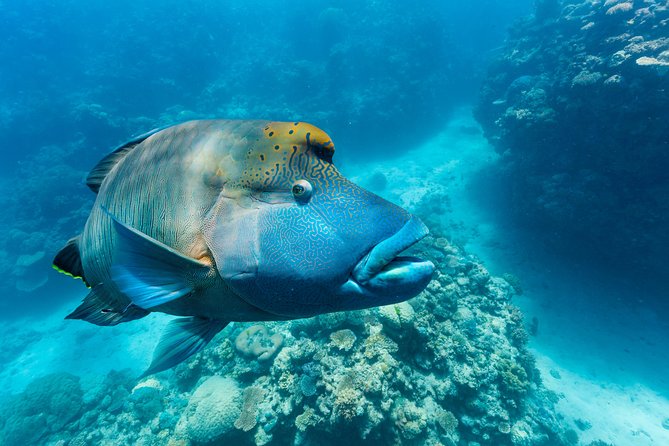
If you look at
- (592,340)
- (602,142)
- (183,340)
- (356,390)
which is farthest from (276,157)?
(602,142)

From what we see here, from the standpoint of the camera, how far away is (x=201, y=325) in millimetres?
1539

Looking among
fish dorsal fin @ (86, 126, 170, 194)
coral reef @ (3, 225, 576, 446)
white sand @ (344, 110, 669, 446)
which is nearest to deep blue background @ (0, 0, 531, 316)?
coral reef @ (3, 225, 576, 446)

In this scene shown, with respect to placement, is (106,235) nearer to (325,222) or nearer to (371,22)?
(325,222)

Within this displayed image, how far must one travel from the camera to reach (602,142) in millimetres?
12547

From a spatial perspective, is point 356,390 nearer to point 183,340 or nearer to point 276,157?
point 183,340

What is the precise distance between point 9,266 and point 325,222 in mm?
23790

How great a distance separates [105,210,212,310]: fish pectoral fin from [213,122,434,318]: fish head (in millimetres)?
170

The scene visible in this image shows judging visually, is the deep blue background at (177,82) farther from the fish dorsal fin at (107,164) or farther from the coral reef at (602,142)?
the fish dorsal fin at (107,164)

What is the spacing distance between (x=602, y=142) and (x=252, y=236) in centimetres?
1658

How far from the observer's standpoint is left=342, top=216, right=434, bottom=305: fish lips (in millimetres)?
1181

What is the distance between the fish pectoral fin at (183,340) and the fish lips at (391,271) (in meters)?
0.81

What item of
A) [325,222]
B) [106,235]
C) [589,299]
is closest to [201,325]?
[106,235]

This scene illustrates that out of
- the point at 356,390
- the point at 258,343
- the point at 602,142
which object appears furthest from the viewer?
the point at 602,142

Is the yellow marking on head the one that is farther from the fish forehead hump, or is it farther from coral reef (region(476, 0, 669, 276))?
coral reef (region(476, 0, 669, 276))
